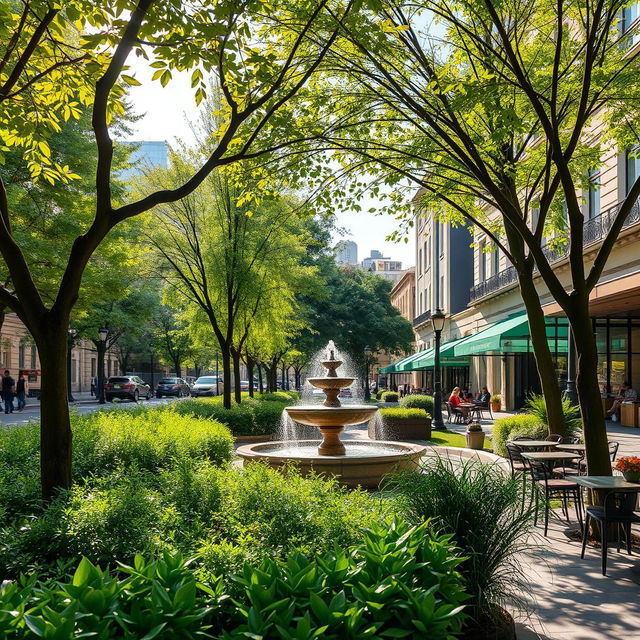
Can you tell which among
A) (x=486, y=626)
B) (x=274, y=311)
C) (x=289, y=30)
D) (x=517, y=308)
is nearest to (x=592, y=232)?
(x=517, y=308)

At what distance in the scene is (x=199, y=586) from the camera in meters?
3.32

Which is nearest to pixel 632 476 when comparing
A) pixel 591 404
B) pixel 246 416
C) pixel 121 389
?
pixel 591 404

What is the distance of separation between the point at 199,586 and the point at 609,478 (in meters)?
5.51

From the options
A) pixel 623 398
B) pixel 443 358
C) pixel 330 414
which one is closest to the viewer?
pixel 330 414

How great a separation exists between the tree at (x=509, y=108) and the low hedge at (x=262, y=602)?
207 inches

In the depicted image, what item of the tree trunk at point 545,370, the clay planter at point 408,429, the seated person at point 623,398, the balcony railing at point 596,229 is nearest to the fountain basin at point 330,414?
the tree trunk at point 545,370

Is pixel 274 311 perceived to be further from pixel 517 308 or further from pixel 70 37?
pixel 517 308

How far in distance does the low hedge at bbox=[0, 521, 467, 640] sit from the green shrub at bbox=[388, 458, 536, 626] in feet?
3.27

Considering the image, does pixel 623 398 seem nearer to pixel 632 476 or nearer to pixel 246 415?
pixel 246 415

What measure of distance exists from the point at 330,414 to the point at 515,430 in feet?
15.2

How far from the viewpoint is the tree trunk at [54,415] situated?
18.5 ft

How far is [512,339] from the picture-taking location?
1076 inches

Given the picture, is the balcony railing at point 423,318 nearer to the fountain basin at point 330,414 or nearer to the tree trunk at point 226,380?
the tree trunk at point 226,380

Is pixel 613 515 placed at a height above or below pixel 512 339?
below
